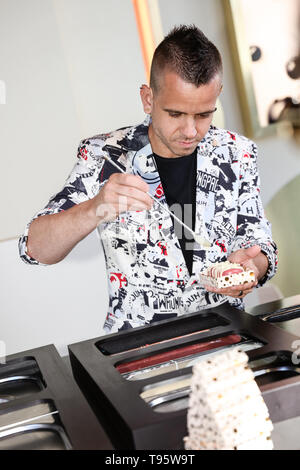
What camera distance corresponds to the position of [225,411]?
0.92 meters

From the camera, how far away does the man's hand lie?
1816 mm

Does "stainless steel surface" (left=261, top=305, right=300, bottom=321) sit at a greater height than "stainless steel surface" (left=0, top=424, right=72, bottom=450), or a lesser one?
lesser

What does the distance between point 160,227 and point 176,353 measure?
2.47ft

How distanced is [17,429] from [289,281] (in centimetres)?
329

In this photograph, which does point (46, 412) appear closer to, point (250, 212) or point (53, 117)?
point (250, 212)

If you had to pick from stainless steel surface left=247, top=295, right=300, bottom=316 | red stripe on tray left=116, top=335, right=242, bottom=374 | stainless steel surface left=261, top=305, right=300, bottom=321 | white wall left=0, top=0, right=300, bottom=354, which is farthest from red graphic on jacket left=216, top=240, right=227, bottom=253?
white wall left=0, top=0, right=300, bottom=354

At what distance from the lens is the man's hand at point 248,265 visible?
182cm

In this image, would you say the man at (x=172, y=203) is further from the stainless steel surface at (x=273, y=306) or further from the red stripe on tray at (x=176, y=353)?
the red stripe on tray at (x=176, y=353)

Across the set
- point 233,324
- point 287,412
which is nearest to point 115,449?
point 287,412

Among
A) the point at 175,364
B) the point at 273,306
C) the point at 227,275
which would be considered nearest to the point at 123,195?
the point at 227,275

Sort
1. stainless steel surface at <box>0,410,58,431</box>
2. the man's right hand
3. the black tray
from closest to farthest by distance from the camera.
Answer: the black tray, stainless steel surface at <box>0,410,58,431</box>, the man's right hand

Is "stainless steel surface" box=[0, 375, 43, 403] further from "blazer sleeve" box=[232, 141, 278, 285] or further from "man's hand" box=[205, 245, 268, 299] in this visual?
"blazer sleeve" box=[232, 141, 278, 285]

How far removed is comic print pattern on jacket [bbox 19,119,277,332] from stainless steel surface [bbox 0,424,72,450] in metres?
0.95

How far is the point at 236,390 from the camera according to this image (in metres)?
0.95
